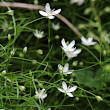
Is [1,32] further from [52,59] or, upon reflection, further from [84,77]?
[84,77]

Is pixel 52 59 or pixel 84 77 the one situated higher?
pixel 52 59

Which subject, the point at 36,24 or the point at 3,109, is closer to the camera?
the point at 3,109

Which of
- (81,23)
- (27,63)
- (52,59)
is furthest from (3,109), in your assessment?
(81,23)

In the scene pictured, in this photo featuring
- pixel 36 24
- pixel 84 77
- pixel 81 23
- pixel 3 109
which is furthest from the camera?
pixel 81 23

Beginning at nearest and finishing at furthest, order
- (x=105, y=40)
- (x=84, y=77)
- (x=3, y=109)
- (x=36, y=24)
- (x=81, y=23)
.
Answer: (x=3, y=109)
(x=105, y=40)
(x=84, y=77)
(x=36, y=24)
(x=81, y=23)

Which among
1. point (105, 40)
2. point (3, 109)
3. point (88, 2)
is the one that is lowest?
point (3, 109)

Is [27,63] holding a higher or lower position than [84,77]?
higher

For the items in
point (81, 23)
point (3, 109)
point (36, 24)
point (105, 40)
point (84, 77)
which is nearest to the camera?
point (3, 109)

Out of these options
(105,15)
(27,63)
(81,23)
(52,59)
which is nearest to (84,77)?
(52,59)

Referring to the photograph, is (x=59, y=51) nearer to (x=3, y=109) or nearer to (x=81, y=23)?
(x=81, y=23)
